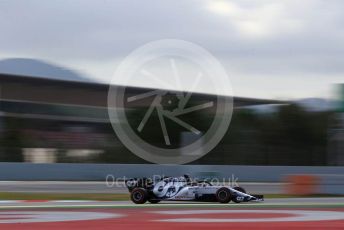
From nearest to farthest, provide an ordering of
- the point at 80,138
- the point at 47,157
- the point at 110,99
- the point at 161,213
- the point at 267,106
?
the point at 161,213, the point at 47,157, the point at 80,138, the point at 267,106, the point at 110,99

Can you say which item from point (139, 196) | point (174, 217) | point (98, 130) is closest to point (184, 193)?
point (139, 196)

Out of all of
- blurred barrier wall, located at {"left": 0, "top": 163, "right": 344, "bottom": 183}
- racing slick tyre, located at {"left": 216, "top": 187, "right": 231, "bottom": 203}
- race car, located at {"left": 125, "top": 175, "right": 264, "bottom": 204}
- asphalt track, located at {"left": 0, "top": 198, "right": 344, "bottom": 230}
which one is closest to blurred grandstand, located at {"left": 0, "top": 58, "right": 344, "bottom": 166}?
blurred barrier wall, located at {"left": 0, "top": 163, "right": 344, "bottom": 183}

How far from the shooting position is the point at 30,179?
30.6 meters

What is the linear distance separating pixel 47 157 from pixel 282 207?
2045 centimetres

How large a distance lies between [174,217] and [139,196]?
13.8 ft

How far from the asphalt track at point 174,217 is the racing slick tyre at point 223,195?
0.81 metres

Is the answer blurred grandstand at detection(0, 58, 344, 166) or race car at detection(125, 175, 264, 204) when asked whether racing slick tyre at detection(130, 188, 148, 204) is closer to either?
race car at detection(125, 175, 264, 204)

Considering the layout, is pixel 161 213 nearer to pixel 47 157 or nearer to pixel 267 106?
pixel 47 157

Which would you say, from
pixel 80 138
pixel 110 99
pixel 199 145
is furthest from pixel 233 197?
pixel 110 99

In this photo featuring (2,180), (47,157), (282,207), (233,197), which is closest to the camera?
Result: (282,207)

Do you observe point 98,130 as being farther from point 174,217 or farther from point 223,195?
point 174,217

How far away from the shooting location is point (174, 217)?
36.0ft

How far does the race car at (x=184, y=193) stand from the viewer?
591 inches

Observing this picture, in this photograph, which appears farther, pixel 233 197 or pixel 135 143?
pixel 135 143
